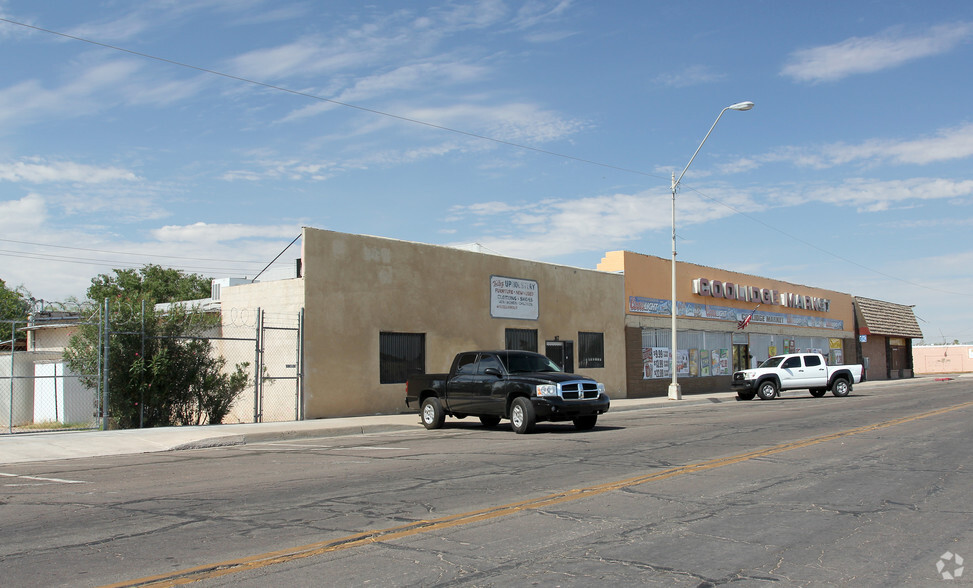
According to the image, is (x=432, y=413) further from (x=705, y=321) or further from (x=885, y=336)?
(x=885, y=336)

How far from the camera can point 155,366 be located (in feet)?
62.3

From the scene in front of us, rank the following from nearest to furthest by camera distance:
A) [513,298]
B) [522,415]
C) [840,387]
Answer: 1. [522,415]
2. [513,298]
3. [840,387]

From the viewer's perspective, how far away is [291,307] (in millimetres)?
22047

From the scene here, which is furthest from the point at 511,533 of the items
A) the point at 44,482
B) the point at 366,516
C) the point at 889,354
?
the point at 889,354

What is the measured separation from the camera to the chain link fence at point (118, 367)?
18594mm

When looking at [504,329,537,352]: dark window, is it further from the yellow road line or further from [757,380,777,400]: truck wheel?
the yellow road line

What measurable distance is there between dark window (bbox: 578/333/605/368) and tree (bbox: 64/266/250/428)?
1447cm

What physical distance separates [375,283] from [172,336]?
20.4 ft

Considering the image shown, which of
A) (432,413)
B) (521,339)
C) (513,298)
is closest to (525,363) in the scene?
(432,413)

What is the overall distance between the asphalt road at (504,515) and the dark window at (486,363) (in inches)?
136

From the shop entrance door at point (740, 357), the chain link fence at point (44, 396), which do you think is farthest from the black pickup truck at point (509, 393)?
the shop entrance door at point (740, 357)

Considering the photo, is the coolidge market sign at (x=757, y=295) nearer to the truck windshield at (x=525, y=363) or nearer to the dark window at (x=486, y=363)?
the truck windshield at (x=525, y=363)

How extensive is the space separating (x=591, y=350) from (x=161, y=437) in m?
19.5

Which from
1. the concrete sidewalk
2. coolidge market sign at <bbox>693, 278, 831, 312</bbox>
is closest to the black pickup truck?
the concrete sidewalk
